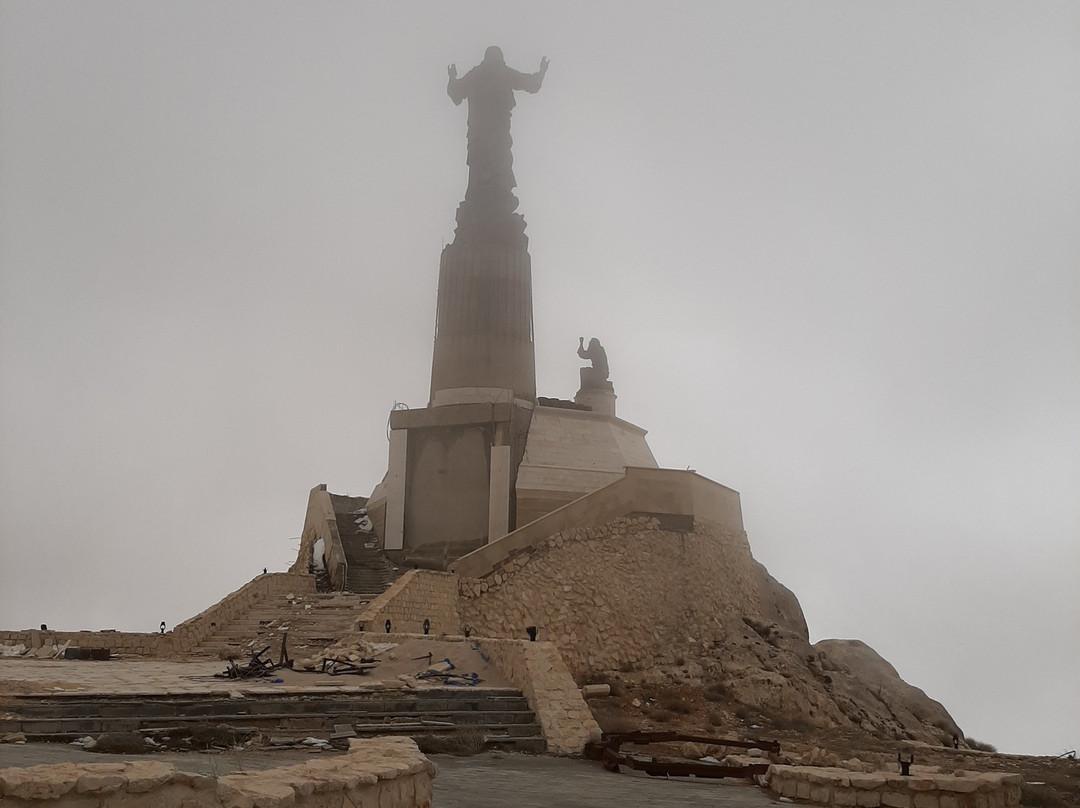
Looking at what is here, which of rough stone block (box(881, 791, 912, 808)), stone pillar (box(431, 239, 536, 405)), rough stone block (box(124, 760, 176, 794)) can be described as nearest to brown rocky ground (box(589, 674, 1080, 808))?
rough stone block (box(881, 791, 912, 808))

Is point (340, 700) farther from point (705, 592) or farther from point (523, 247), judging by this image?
point (523, 247)

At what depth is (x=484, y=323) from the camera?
2414 centimetres

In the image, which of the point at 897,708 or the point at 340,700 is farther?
the point at 897,708

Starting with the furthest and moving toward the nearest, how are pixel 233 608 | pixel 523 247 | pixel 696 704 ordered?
pixel 523 247, pixel 233 608, pixel 696 704

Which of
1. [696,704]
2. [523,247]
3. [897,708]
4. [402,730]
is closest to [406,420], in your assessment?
[523,247]

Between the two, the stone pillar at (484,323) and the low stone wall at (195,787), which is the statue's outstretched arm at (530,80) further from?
the low stone wall at (195,787)

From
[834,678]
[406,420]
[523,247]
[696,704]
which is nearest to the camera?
[696,704]

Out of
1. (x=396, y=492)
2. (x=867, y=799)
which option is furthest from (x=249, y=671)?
(x=396, y=492)

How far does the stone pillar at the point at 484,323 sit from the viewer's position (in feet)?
78.4

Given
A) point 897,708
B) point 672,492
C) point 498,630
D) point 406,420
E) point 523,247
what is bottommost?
point 897,708

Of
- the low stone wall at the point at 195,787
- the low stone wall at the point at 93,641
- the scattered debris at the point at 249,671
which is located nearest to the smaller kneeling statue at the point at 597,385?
the low stone wall at the point at 93,641

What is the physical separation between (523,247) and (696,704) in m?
12.8

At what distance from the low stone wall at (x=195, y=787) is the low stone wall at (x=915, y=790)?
10.6 ft

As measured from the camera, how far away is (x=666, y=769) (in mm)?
8906
